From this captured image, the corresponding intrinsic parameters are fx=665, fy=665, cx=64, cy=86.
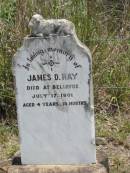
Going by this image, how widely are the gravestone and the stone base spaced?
0.04 meters

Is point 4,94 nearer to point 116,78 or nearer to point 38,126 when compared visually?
point 116,78

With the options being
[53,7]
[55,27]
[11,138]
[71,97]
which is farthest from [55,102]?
[53,7]

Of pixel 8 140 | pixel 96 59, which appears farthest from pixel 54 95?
pixel 96 59

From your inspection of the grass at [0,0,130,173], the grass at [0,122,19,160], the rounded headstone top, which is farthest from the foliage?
the rounded headstone top

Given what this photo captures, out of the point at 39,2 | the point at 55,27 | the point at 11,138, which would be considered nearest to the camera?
the point at 55,27

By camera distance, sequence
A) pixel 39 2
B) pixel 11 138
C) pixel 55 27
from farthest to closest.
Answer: pixel 39 2, pixel 11 138, pixel 55 27

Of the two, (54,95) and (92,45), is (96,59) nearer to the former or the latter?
(92,45)

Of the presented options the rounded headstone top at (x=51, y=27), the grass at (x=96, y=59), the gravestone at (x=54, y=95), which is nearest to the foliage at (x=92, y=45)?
the grass at (x=96, y=59)

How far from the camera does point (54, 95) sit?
181 inches

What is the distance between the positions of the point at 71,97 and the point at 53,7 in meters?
1.91

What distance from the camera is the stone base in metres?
4.65

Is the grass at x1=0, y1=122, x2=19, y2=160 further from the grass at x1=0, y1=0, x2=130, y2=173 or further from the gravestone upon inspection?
the gravestone

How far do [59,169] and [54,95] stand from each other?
53 centimetres

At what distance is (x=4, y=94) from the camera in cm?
619
